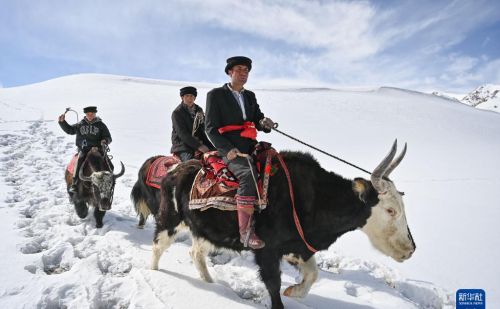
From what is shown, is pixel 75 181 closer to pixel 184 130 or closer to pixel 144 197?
pixel 144 197

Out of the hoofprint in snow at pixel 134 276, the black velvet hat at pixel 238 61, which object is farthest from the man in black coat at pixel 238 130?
the hoofprint in snow at pixel 134 276

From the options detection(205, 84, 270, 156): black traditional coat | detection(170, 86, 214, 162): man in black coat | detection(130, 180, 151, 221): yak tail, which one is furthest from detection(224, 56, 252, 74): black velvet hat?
detection(130, 180, 151, 221): yak tail

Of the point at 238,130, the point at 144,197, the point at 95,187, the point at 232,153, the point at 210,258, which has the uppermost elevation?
the point at 238,130

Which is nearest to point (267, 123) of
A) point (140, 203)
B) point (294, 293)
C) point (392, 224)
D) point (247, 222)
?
point (247, 222)

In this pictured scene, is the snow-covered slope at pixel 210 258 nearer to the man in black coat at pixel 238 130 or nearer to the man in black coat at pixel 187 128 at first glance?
the man in black coat at pixel 238 130

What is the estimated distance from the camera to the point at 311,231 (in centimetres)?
318

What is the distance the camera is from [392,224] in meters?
3.05

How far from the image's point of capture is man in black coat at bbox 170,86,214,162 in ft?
15.9

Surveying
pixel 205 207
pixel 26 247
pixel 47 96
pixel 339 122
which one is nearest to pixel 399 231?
pixel 205 207

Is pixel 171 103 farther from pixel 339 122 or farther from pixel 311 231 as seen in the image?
pixel 311 231

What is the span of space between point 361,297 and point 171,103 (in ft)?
85.9

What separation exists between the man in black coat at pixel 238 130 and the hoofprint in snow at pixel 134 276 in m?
0.95

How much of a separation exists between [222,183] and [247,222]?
0.49 metres

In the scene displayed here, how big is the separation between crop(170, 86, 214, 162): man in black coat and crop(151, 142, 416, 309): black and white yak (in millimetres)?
1611
